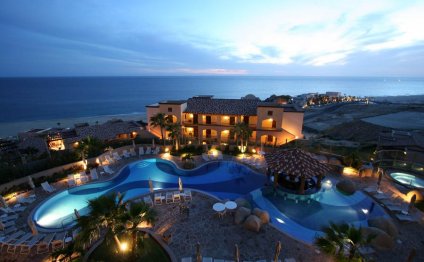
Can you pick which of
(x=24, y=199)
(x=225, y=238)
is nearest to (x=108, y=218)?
(x=225, y=238)

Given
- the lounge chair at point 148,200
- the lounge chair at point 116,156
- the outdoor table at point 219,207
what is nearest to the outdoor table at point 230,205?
the outdoor table at point 219,207

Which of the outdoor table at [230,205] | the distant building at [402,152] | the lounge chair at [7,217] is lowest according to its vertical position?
the lounge chair at [7,217]

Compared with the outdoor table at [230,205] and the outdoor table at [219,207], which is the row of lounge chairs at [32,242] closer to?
the outdoor table at [219,207]

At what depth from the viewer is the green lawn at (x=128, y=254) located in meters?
10.4

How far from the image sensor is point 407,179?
63.7 ft

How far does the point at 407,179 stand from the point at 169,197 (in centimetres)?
2167

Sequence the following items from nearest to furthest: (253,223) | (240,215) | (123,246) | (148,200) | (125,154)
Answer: (123,246), (253,223), (240,215), (148,200), (125,154)

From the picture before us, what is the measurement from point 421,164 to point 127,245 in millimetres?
26399

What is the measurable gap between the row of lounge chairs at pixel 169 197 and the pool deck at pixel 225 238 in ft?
1.79

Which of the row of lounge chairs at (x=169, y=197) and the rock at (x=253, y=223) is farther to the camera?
the row of lounge chairs at (x=169, y=197)

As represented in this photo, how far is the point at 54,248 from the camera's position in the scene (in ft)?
36.8

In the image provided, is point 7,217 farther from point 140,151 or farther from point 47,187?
point 140,151

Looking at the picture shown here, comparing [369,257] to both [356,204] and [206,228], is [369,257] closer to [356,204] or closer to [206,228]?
[356,204]

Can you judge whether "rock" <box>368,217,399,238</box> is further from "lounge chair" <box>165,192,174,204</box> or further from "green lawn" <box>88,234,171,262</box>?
"lounge chair" <box>165,192,174,204</box>
